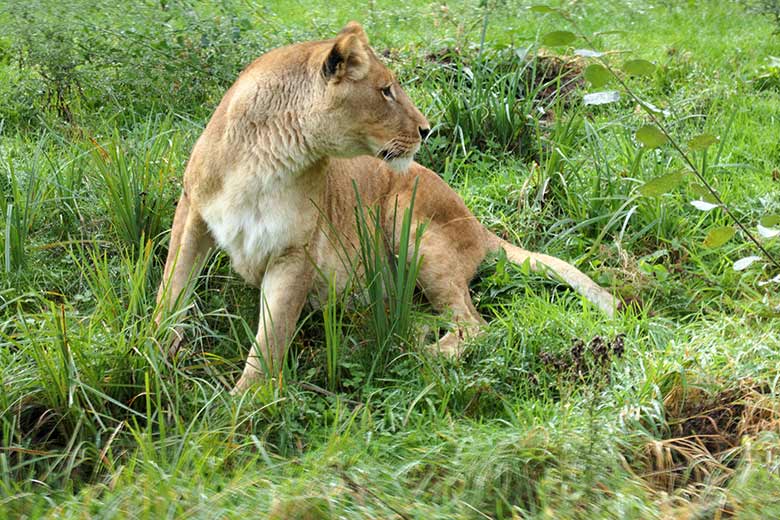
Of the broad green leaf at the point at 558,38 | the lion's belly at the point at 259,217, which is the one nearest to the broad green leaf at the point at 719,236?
the broad green leaf at the point at 558,38

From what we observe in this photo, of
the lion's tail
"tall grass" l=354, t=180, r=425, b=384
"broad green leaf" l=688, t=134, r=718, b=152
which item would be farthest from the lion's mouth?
"broad green leaf" l=688, t=134, r=718, b=152

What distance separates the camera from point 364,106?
4531mm

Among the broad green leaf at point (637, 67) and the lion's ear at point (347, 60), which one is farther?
the lion's ear at point (347, 60)

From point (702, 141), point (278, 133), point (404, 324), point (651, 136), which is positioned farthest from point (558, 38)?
point (404, 324)

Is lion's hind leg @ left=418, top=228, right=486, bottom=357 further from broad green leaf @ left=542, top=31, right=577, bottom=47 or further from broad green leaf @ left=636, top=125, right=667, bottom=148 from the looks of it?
broad green leaf @ left=542, top=31, right=577, bottom=47

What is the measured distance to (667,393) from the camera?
13.6 feet

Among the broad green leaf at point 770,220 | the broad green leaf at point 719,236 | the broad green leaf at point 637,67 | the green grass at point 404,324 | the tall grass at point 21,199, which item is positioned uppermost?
the broad green leaf at point 637,67

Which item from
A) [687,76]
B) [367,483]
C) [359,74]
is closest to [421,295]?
[359,74]

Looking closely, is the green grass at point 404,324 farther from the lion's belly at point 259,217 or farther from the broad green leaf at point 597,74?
the broad green leaf at point 597,74

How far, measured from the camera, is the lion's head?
14.6ft

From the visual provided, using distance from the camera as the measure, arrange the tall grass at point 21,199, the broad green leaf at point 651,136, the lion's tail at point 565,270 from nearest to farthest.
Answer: the broad green leaf at point 651,136 < the tall grass at point 21,199 < the lion's tail at point 565,270

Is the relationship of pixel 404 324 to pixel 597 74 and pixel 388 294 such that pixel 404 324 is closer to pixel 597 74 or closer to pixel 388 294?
pixel 388 294

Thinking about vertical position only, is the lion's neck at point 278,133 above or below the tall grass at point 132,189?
above

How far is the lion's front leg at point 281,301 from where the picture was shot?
4.48 m
